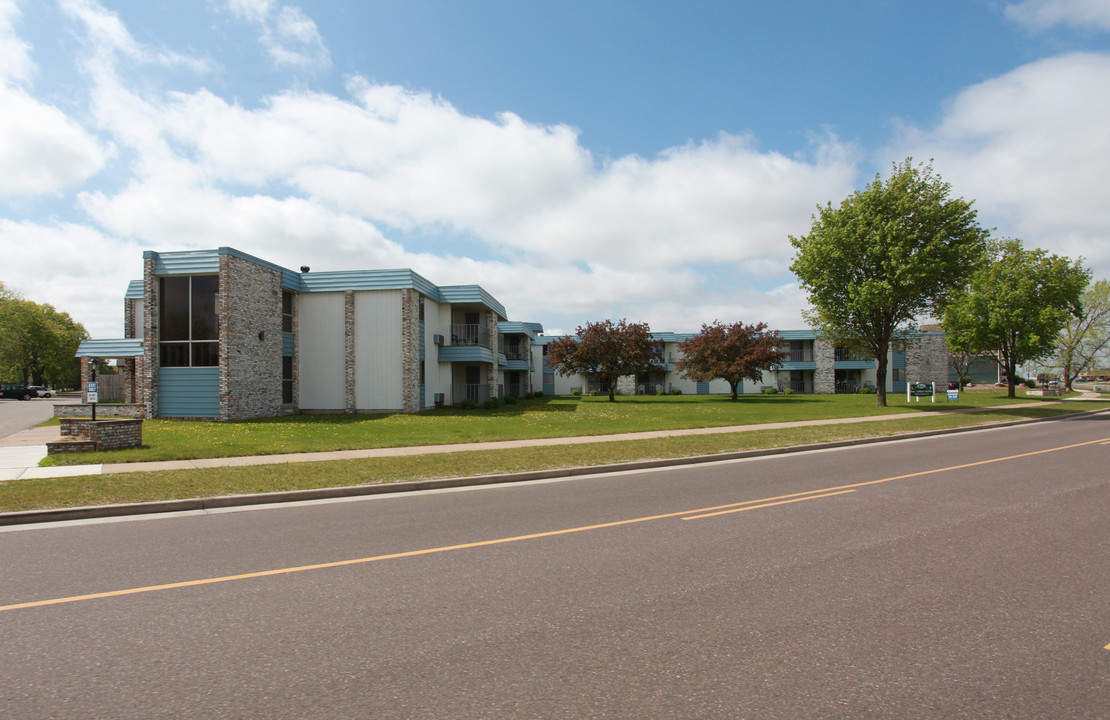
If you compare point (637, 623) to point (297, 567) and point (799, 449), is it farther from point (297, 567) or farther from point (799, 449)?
point (799, 449)

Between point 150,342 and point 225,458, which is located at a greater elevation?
point 150,342

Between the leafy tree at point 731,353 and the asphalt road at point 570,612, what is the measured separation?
1526 inches

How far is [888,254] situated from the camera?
31.2 metres

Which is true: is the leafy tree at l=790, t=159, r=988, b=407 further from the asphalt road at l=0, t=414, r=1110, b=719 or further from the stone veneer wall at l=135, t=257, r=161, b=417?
the stone veneer wall at l=135, t=257, r=161, b=417

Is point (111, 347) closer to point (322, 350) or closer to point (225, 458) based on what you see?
point (322, 350)

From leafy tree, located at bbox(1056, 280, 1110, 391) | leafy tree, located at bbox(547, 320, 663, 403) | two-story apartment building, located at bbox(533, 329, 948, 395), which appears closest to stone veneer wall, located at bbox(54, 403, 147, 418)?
leafy tree, located at bbox(547, 320, 663, 403)

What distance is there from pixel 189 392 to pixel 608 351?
2780 cm

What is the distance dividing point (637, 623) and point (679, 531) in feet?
8.87

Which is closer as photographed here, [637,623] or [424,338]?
→ [637,623]

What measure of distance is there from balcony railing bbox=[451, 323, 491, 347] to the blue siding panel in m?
14.1

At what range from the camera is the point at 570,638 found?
157 inches

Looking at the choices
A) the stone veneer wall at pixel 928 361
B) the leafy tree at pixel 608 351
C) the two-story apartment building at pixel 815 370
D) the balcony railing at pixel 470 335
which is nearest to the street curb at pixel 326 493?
the balcony railing at pixel 470 335

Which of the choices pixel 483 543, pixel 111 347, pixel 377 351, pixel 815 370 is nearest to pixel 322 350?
pixel 377 351

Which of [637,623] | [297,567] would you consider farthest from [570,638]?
[297,567]
